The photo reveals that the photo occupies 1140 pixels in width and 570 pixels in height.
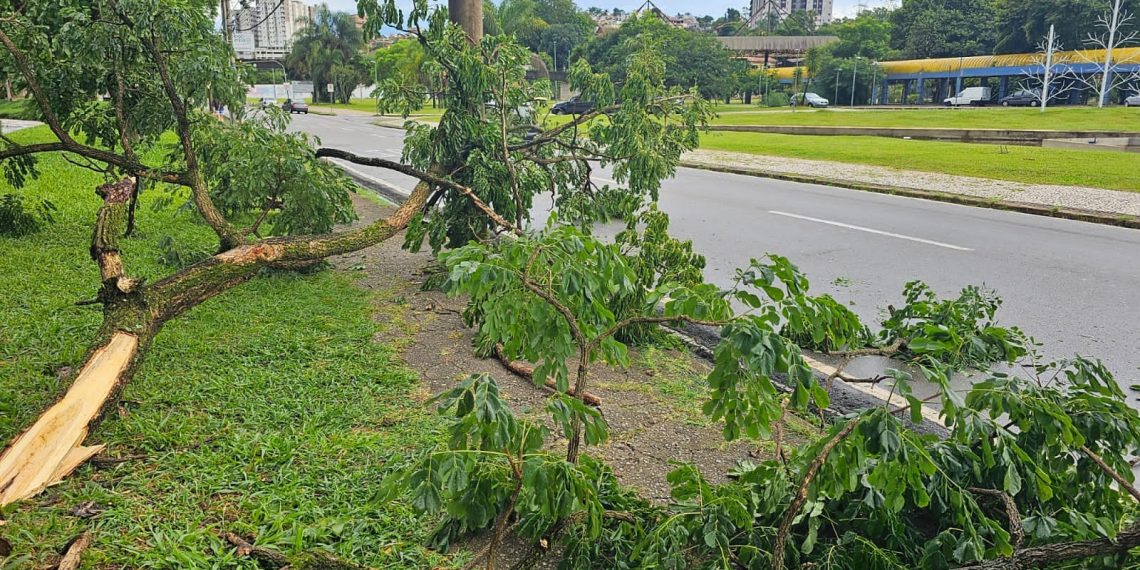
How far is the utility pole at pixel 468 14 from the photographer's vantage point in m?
7.67

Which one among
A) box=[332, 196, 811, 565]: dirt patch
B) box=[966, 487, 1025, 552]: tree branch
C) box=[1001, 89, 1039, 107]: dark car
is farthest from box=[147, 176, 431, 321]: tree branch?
box=[1001, 89, 1039, 107]: dark car

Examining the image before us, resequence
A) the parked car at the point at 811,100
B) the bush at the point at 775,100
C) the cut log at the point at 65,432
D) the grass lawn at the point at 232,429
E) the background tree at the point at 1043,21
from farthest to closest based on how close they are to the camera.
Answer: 1. the bush at the point at 775,100
2. the parked car at the point at 811,100
3. the background tree at the point at 1043,21
4. the cut log at the point at 65,432
5. the grass lawn at the point at 232,429

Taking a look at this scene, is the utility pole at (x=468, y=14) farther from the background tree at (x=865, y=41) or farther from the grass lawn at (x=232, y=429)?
the background tree at (x=865, y=41)

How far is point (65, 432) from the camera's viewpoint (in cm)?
319

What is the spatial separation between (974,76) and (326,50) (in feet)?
174

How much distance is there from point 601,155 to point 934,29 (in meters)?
67.5

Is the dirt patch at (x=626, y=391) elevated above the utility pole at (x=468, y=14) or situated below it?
below

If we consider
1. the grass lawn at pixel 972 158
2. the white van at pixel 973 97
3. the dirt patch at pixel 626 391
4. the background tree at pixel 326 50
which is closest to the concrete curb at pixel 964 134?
the grass lawn at pixel 972 158

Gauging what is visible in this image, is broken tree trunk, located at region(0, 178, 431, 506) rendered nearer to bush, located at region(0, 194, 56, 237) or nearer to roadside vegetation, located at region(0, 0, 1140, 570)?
roadside vegetation, located at region(0, 0, 1140, 570)

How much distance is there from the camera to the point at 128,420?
12.1ft

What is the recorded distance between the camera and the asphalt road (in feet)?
18.7

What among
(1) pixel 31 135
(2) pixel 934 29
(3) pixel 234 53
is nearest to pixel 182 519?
(3) pixel 234 53

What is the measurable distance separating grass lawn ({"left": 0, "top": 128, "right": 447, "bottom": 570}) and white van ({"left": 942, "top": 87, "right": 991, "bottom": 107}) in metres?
56.2

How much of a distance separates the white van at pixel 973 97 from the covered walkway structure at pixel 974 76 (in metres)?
0.64
